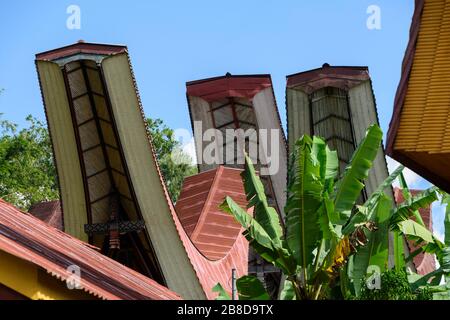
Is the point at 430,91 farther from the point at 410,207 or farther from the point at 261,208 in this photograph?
the point at 410,207

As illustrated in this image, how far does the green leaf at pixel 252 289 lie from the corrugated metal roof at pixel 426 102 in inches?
122

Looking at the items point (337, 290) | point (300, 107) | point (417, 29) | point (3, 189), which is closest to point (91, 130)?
point (300, 107)

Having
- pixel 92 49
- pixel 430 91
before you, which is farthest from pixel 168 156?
pixel 430 91

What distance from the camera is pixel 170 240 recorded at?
18391 mm

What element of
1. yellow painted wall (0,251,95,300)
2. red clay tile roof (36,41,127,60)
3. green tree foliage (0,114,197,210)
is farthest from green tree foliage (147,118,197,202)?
yellow painted wall (0,251,95,300)

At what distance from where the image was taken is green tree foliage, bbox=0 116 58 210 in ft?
118

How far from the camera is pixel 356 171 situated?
12352 mm

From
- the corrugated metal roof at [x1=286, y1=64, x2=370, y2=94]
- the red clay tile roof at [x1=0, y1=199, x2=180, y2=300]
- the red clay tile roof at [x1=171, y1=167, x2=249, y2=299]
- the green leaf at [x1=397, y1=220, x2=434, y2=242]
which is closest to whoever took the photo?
the red clay tile roof at [x1=0, y1=199, x2=180, y2=300]

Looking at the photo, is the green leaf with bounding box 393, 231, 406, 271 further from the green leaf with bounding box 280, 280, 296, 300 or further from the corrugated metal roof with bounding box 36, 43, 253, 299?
the corrugated metal roof with bounding box 36, 43, 253, 299

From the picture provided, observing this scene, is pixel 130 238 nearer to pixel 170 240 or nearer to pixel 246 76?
pixel 170 240

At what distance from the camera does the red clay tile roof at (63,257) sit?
625cm

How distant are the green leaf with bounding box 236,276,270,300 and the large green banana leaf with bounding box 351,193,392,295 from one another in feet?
6.13

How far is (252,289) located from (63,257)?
16.6ft

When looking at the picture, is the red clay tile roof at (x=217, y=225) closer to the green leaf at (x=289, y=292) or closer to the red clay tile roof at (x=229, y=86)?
the red clay tile roof at (x=229, y=86)
